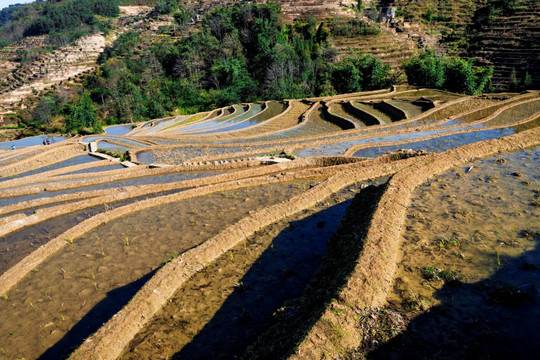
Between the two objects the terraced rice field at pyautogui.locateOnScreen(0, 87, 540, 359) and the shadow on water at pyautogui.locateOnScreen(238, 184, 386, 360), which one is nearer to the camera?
the shadow on water at pyautogui.locateOnScreen(238, 184, 386, 360)

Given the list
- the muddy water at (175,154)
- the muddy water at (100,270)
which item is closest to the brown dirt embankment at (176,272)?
the muddy water at (100,270)

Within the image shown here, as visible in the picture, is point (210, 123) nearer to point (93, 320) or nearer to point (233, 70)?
point (233, 70)

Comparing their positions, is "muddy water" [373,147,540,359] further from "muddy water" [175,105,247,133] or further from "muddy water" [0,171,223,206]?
"muddy water" [175,105,247,133]

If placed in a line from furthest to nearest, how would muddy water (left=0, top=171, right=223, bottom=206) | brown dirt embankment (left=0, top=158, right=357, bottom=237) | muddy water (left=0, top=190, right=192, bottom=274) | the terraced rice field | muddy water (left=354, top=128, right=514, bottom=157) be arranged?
muddy water (left=354, top=128, right=514, bottom=157) → muddy water (left=0, top=171, right=223, bottom=206) → brown dirt embankment (left=0, top=158, right=357, bottom=237) → muddy water (left=0, top=190, right=192, bottom=274) → the terraced rice field

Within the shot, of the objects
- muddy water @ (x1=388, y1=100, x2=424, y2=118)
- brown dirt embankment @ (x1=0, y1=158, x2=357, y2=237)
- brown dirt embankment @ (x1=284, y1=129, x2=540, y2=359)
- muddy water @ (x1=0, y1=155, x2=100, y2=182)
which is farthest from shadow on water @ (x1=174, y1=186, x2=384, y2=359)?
muddy water @ (x1=388, y1=100, x2=424, y2=118)

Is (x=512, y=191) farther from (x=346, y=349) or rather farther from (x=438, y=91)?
(x=438, y=91)
